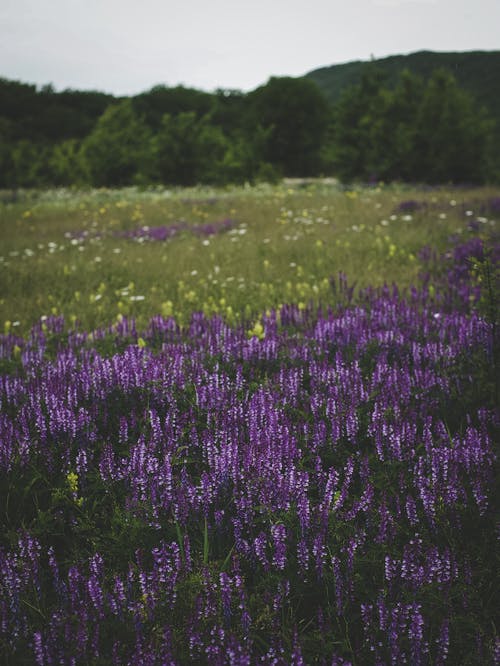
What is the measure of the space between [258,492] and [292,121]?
59758mm

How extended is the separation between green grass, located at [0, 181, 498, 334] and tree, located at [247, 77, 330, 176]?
43.9 meters

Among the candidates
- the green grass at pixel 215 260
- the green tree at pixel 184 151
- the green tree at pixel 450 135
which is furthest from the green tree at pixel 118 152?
the green grass at pixel 215 260

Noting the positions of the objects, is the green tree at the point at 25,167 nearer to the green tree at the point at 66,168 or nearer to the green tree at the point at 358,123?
the green tree at the point at 66,168

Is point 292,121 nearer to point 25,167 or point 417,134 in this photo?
point 25,167

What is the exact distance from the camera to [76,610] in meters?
1.58

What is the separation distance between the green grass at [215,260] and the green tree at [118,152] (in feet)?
71.9

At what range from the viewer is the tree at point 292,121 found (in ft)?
178

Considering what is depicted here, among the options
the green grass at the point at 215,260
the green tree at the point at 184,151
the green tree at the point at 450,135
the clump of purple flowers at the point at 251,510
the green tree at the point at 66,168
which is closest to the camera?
the clump of purple flowers at the point at 251,510

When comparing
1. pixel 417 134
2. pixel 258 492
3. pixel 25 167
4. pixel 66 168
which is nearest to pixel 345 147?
pixel 417 134

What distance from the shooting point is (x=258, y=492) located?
6.82 feet

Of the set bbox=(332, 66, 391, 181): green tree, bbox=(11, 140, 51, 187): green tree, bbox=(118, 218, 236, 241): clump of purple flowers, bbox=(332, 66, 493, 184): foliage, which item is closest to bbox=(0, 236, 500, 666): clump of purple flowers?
bbox=(118, 218, 236, 241): clump of purple flowers

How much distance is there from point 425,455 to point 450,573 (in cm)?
77

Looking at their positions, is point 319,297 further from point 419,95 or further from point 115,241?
point 419,95

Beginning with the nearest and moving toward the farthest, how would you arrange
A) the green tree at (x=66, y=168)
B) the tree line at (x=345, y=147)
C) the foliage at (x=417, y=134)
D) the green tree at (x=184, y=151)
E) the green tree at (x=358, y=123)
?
the foliage at (x=417, y=134)
the tree line at (x=345, y=147)
the green tree at (x=358, y=123)
the green tree at (x=184, y=151)
the green tree at (x=66, y=168)
